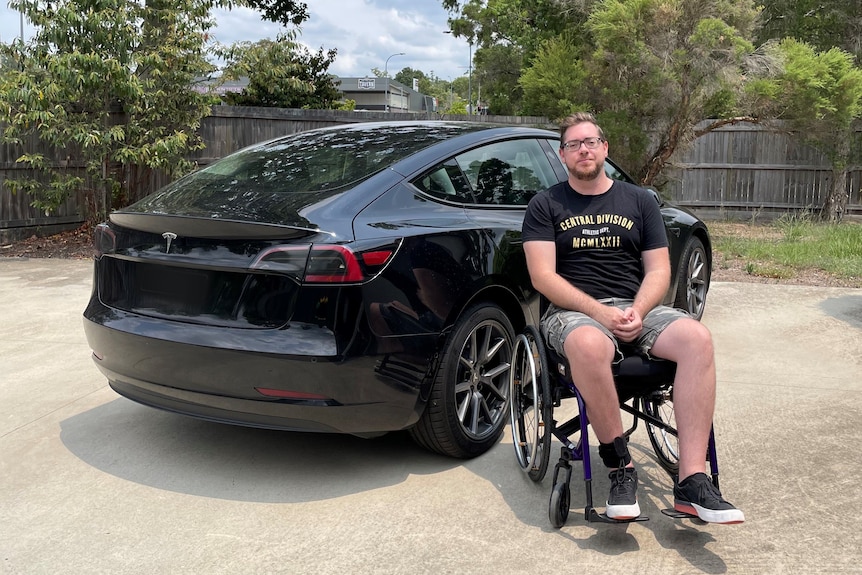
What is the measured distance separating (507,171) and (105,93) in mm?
8232

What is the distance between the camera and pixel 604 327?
3381 mm

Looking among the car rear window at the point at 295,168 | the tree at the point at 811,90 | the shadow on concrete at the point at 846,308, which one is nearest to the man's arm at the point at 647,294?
the car rear window at the point at 295,168

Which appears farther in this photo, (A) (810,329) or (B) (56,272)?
(B) (56,272)

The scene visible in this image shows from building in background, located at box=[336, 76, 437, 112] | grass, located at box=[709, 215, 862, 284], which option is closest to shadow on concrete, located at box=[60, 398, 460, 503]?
grass, located at box=[709, 215, 862, 284]

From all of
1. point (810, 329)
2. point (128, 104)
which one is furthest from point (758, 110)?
point (128, 104)

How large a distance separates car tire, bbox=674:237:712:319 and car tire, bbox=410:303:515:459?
96.7 inches

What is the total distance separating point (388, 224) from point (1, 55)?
9.56 meters

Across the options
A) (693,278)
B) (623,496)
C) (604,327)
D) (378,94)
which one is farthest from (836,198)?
(378,94)

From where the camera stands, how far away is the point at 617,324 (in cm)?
337

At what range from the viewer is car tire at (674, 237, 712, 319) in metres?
6.12

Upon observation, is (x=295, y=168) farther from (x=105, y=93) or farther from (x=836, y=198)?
(x=836, y=198)

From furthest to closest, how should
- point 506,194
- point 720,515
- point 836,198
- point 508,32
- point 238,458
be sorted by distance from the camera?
point 508,32 < point 836,198 < point 506,194 < point 238,458 < point 720,515

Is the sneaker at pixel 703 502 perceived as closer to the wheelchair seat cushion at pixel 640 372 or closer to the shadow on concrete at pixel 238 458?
the wheelchair seat cushion at pixel 640 372

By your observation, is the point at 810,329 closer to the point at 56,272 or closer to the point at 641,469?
the point at 641,469
